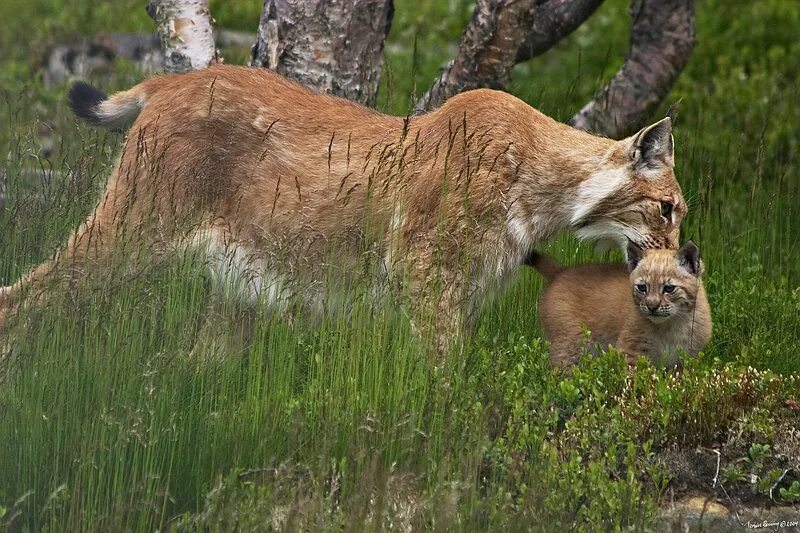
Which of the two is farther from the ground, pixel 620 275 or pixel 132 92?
pixel 132 92

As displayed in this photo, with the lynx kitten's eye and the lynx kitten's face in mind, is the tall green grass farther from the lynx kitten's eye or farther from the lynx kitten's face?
the lynx kitten's eye

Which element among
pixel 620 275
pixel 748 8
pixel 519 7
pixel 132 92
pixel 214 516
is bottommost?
pixel 214 516

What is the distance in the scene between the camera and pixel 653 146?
244 inches

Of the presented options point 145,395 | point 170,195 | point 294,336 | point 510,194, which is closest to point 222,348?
point 294,336

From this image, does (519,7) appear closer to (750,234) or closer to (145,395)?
(750,234)

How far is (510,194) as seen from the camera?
6.12m

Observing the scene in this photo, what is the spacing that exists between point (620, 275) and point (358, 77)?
198 centimetres

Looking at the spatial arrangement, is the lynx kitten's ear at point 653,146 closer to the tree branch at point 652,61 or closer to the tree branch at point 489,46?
the tree branch at point 489,46

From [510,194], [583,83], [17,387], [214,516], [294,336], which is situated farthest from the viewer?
[583,83]

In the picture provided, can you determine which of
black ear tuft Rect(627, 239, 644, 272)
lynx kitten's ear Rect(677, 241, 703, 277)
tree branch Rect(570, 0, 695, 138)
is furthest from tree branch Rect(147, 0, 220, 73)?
lynx kitten's ear Rect(677, 241, 703, 277)

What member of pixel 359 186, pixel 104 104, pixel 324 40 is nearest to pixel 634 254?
pixel 359 186

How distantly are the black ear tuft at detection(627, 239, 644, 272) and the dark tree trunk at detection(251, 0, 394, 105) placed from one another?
6.98 feet

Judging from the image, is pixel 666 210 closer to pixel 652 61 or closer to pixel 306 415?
pixel 306 415

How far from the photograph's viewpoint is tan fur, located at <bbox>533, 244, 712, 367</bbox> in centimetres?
629
